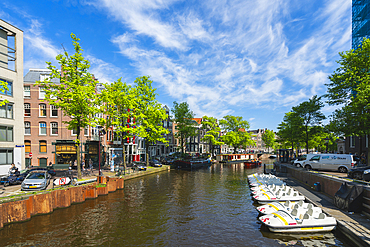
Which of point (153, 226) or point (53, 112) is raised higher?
point (53, 112)

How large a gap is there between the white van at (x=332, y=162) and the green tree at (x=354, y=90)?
300cm

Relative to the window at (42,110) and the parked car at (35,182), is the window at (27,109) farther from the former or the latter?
the parked car at (35,182)

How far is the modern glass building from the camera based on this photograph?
39291 millimetres

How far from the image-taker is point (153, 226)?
14.0 m

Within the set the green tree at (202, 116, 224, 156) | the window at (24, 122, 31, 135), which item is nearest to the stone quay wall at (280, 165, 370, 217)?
the green tree at (202, 116, 224, 156)

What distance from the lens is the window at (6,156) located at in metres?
25.0

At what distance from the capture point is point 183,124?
59.0 meters

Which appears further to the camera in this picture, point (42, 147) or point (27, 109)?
point (42, 147)

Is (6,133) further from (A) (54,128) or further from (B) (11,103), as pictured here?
(A) (54,128)

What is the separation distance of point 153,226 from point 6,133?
23.7 meters

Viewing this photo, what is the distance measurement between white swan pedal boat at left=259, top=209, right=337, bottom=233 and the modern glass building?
4293 cm

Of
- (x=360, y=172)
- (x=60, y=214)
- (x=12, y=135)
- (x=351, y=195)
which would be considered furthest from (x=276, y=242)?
(x=12, y=135)

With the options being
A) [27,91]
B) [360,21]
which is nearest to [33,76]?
[27,91]

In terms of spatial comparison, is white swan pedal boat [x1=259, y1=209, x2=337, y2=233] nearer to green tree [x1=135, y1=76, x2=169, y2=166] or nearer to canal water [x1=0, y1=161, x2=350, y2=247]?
canal water [x1=0, y1=161, x2=350, y2=247]
